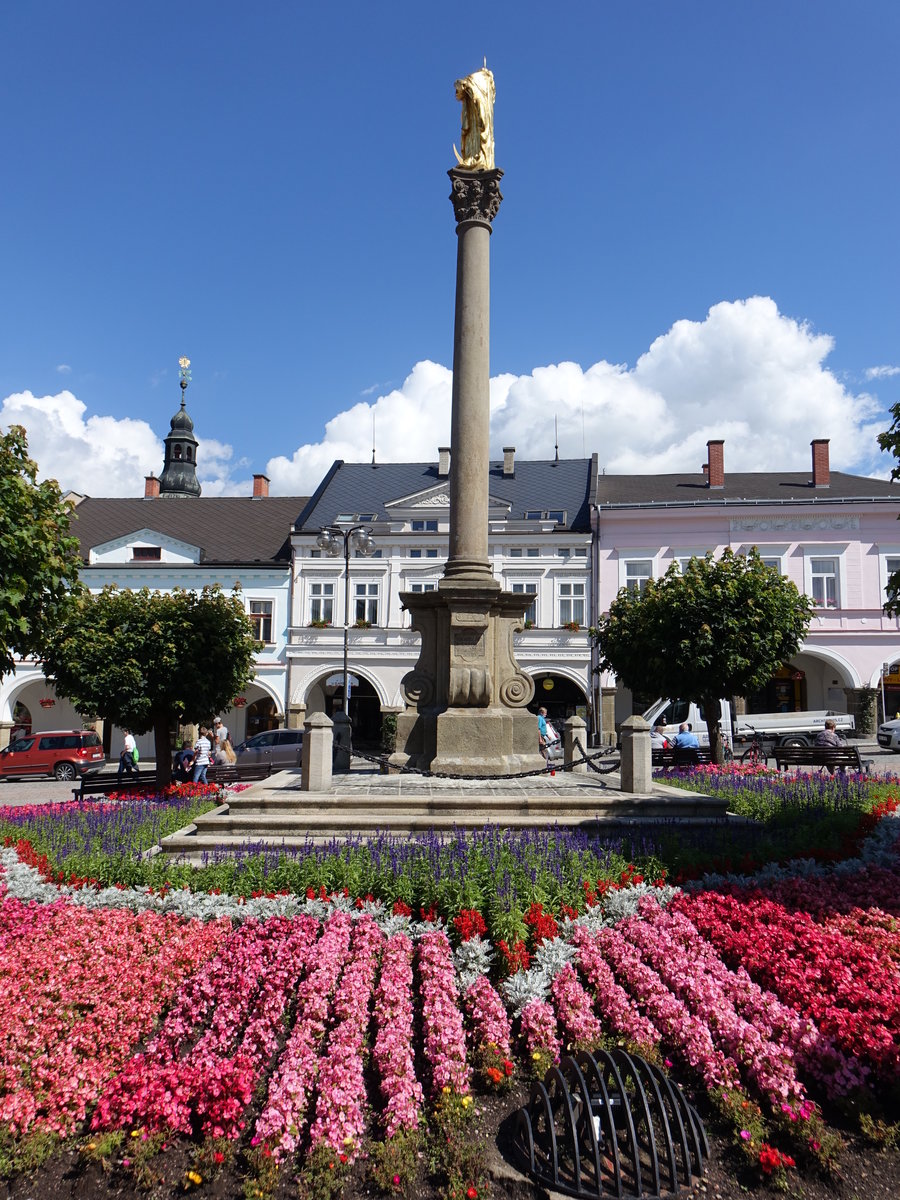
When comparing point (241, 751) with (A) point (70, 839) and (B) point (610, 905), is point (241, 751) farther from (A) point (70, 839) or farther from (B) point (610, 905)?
(B) point (610, 905)

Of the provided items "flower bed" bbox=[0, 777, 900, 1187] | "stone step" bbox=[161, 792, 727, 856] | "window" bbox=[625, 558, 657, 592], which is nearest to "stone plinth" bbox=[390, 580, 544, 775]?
"stone step" bbox=[161, 792, 727, 856]

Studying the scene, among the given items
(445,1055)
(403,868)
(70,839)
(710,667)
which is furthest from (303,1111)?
(710,667)

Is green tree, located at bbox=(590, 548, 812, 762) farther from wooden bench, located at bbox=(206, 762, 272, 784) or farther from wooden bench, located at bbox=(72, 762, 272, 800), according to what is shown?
wooden bench, located at bbox=(72, 762, 272, 800)

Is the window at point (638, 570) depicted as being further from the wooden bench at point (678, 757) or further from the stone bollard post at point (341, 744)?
the stone bollard post at point (341, 744)

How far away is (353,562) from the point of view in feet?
118

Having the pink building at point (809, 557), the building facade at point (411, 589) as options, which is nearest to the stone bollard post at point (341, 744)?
the building facade at point (411, 589)

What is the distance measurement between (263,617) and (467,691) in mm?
25075

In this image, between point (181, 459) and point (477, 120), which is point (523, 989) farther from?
point (181, 459)

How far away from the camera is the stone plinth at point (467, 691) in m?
12.0

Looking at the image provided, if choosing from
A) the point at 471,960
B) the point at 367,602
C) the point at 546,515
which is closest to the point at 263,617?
the point at 367,602

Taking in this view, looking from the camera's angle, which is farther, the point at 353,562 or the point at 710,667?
the point at 353,562

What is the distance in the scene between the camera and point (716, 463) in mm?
37438

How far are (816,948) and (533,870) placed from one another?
7.23 feet

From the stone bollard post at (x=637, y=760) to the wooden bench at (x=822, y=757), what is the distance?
7613mm
